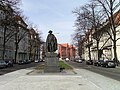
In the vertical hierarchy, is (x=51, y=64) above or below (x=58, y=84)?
above

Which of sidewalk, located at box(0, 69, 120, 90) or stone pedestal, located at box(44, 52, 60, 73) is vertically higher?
stone pedestal, located at box(44, 52, 60, 73)

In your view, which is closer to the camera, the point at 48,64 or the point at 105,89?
the point at 105,89

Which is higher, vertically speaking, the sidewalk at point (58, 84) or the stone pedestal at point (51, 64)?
the stone pedestal at point (51, 64)

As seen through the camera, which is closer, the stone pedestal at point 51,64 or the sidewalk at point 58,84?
the sidewalk at point 58,84

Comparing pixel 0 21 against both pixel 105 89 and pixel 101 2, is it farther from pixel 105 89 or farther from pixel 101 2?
pixel 105 89

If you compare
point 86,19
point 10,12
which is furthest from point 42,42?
point 10,12

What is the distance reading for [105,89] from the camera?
14.7 m

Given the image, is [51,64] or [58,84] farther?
[51,64]

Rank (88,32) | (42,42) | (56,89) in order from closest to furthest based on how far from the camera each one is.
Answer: (56,89)
(88,32)
(42,42)

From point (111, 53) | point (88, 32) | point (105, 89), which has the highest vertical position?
point (88, 32)

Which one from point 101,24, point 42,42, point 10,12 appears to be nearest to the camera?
point 10,12

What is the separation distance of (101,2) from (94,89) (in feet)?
124

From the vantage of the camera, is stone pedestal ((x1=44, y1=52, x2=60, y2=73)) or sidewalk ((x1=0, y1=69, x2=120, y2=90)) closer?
sidewalk ((x1=0, y1=69, x2=120, y2=90))

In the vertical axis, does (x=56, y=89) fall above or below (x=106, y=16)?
below
